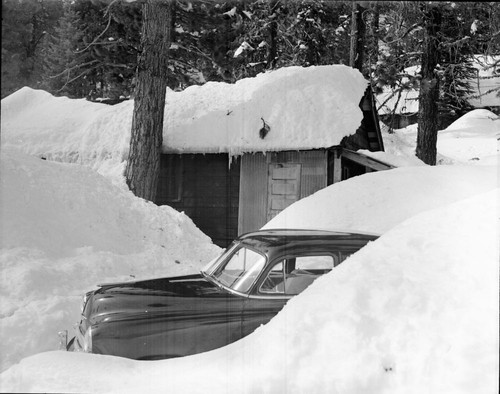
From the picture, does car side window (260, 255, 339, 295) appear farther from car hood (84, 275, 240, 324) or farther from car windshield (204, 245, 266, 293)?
car hood (84, 275, 240, 324)

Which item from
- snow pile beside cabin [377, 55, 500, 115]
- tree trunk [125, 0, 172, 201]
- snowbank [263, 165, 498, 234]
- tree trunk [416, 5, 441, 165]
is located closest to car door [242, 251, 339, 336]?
snowbank [263, 165, 498, 234]

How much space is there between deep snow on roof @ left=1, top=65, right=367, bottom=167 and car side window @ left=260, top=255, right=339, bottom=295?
23.1ft

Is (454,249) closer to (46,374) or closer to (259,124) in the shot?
(46,374)

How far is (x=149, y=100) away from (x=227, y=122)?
7.99ft

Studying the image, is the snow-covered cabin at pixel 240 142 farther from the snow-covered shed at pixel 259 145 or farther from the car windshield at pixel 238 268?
the car windshield at pixel 238 268

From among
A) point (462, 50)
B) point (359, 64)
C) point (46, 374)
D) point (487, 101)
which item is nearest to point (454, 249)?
point (46, 374)

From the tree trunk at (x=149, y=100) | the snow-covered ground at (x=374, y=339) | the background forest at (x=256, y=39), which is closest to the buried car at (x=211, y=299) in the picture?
the snow-covered ground at (x=374, y=339)

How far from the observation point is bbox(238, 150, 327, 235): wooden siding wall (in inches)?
456

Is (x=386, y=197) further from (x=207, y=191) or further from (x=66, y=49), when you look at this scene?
(x=66, y=49)

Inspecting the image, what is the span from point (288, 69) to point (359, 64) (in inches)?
150

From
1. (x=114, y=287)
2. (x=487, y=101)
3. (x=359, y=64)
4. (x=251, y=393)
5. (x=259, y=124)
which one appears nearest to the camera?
(x=251, y=393)

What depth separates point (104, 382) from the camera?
2.53 m

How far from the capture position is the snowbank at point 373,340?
2.21m

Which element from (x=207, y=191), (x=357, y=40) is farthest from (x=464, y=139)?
(x=207, y=191)
